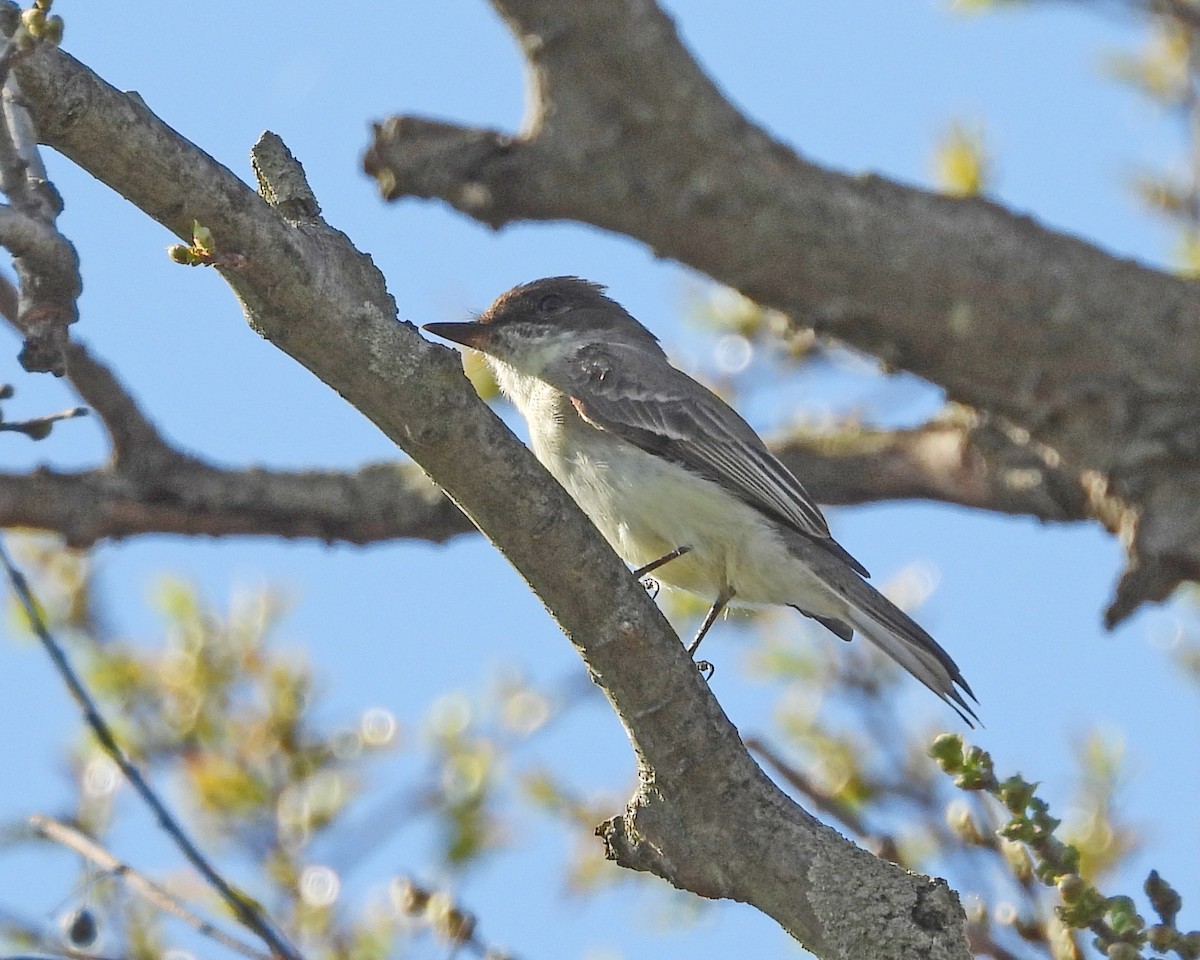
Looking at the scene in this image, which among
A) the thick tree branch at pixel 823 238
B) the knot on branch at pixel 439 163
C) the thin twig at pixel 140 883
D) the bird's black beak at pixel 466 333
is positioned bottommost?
the thin twig at pixel 140 883

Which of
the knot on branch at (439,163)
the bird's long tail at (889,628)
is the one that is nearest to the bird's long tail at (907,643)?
the bird's long tail at (889,628)

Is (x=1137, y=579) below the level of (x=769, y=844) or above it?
above

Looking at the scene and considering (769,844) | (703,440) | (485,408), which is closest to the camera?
(485,408)

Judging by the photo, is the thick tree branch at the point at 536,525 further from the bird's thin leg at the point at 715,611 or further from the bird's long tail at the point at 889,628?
the bird's thin leg at the point at 715,611

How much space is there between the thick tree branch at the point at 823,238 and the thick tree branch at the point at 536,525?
291 cm

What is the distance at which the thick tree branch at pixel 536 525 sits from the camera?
3012mm

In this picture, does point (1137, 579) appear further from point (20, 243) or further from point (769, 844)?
point (20, 243)

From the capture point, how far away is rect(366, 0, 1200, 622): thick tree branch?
613cm

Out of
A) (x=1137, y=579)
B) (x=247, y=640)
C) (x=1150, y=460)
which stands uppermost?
(x=1150, y=460)

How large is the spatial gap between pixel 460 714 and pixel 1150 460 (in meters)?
2.57

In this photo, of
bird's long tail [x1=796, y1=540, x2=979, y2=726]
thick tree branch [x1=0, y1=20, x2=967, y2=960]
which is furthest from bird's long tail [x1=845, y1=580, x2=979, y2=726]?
thick tree branch [x1=0, y1=20, x2=967, y2=960]

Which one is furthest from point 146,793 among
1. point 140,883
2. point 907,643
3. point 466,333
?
point 466,333

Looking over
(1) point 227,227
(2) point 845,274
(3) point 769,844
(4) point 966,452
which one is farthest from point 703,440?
(1) point 227,227

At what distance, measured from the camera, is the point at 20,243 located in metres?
3.00
